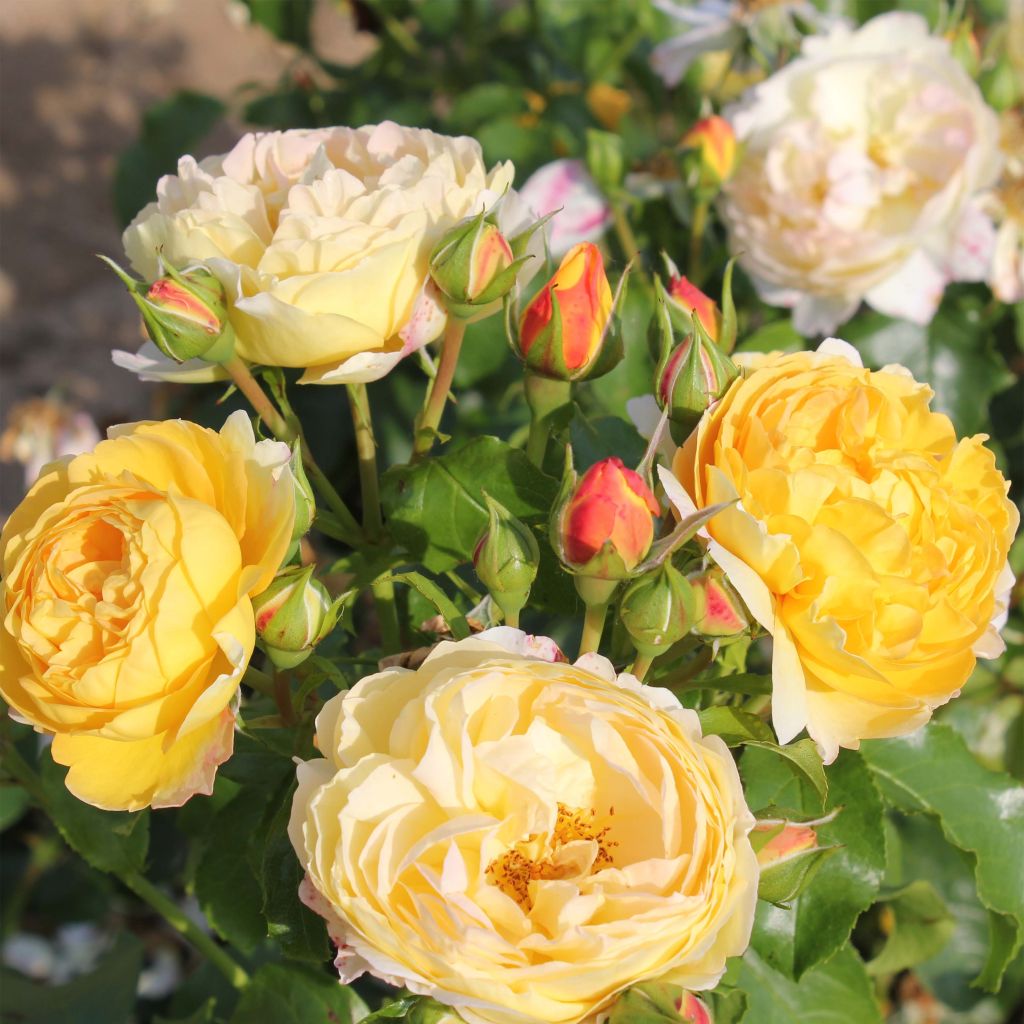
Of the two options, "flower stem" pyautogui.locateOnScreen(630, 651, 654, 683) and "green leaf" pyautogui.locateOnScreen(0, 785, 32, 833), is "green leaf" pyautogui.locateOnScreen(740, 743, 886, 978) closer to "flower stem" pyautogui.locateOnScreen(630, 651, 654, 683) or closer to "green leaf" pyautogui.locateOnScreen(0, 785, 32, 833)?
"flower stem" pyautogui.locateOnScreen(630, 651, 654, 683)

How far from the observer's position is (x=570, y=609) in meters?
0.71

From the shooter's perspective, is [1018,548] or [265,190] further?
[1018,548]

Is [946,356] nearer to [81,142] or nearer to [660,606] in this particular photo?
[660,606]

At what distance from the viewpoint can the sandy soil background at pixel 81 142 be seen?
284 centimetres

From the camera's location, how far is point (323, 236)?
0.63 m

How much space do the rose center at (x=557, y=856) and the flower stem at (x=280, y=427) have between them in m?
0.25

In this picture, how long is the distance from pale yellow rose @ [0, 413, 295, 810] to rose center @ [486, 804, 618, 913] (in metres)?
0.14

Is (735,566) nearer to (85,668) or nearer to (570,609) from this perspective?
(570,609)

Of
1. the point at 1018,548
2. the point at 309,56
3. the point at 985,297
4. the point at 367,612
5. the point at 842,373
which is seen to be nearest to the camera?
the point at 842,373

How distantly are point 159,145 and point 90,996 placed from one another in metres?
1.11

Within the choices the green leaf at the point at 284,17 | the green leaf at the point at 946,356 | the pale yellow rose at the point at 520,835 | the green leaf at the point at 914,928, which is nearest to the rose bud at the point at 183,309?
the pale yellow rose at the point at 520,835

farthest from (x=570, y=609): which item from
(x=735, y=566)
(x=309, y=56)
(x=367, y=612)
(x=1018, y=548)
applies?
(x=309, y=56)

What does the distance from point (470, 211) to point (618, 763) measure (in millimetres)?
332

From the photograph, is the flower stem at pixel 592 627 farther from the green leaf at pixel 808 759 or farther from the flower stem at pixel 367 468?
the flower stem at pixel 367 468
